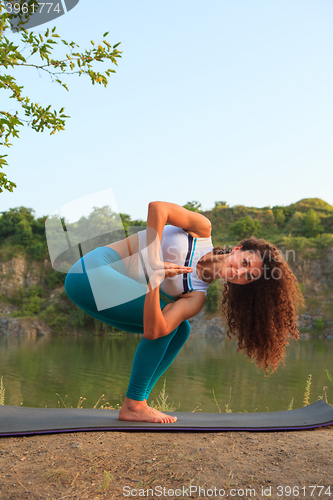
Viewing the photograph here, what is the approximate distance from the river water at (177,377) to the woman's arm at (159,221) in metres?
Result: 6.24

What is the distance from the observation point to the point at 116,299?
2254 millimetres

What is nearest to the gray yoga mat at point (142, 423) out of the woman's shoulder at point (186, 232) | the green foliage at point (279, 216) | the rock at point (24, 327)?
the woman's shoulder at point (186, 232)

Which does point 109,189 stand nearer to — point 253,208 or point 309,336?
point 309,336

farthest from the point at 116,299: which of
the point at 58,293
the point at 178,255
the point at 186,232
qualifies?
the point at 58,293

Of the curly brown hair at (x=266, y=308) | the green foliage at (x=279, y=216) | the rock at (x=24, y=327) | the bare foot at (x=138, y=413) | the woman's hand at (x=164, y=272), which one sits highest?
the green foliage at (x=279, y=216)

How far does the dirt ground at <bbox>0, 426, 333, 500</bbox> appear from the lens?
153 cm

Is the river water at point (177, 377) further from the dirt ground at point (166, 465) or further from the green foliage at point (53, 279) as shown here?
the green foliage at point (53, 279)

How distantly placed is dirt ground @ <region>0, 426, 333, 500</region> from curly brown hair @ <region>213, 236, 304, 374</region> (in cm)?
73

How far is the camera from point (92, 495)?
151 cm

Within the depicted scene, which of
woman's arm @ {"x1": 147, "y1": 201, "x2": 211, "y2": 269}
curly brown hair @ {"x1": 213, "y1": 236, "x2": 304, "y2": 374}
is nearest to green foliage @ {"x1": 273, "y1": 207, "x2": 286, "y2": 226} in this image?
curly brown hair @ {"x1": 213, "y1": 236, "x2": 304, "y2": 374}

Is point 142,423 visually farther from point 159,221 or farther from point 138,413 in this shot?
point 159,221

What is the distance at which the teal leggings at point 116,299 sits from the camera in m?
2.24

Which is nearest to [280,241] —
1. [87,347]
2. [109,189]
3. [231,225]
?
[231,225]

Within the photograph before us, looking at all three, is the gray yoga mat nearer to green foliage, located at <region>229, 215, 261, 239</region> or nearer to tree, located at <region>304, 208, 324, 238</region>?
green foliage, located at <region>229, 215, 261, 239</region>
